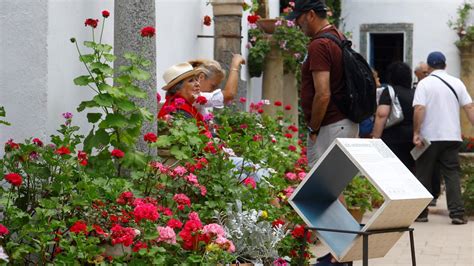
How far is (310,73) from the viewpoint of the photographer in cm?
704

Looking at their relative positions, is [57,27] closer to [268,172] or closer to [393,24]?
[268,172]

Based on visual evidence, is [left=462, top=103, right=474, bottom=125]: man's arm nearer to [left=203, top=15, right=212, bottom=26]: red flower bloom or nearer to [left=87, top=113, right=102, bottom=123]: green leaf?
[left=203, top=15, right=212, bottom=26]: red flower bloom

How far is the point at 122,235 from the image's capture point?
476 centimetres

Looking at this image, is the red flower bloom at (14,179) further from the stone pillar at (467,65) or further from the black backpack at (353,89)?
the stone pillar at (467,65)

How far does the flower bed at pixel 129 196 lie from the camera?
474 cm

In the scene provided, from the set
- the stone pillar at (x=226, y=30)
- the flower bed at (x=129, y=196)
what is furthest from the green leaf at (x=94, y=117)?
the stone pillar at (x=226, y=30)

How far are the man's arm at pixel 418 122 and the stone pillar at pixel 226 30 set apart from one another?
6.85ft

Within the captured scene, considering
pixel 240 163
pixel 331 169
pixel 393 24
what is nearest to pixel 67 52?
pixel 240 163

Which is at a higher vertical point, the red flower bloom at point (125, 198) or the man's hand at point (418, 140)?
the red flower bloom at point (125, 198)

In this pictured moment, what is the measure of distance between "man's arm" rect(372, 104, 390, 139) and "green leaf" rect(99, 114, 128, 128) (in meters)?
5.81

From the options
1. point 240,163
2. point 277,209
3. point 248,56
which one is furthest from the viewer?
point 248,56

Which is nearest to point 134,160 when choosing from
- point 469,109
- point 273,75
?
point 469,109

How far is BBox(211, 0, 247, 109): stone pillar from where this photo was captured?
11773mm

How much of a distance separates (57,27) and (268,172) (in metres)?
1.49
